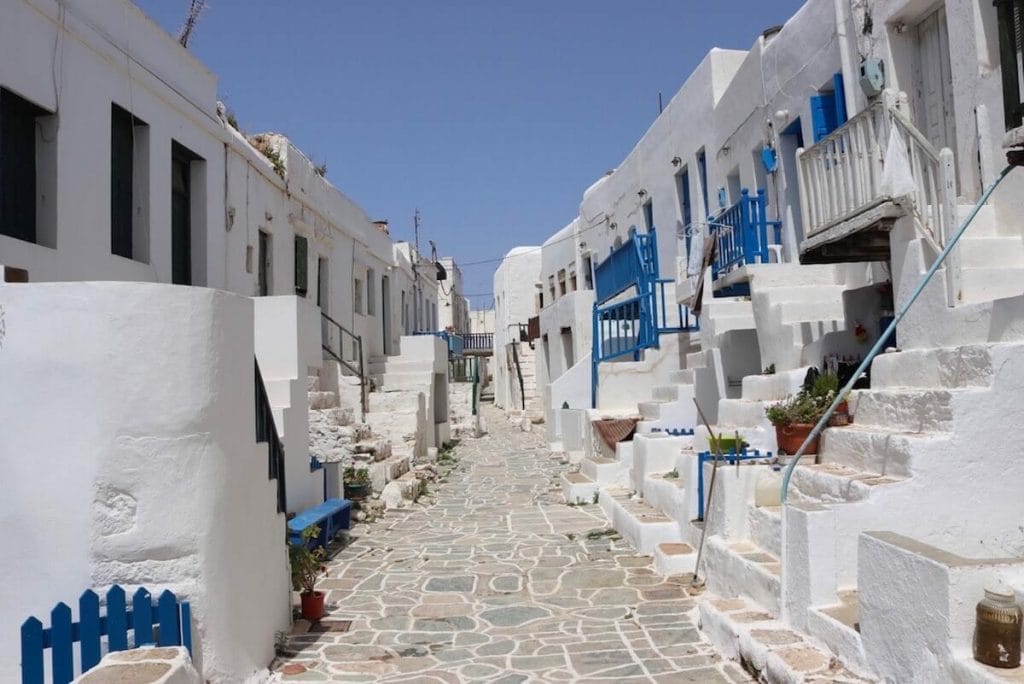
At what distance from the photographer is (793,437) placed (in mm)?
6730

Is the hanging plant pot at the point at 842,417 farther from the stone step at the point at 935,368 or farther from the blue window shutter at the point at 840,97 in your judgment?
the blue window shutter at the point at 840,97

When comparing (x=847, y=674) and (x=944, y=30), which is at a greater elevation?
(x=944, y=30)

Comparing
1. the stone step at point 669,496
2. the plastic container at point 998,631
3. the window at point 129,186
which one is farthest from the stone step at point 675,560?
the window at point 129,186

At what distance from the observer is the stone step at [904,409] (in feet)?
16.9

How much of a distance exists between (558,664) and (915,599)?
2.43m

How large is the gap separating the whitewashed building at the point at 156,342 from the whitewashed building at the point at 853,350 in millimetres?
3226

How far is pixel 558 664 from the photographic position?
536 cm

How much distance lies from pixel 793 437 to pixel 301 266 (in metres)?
10.7

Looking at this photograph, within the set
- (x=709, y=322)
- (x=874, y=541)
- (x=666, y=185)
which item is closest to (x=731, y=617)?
(x=874, y=541)

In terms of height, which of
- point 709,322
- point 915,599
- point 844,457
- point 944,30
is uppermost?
point 944,30

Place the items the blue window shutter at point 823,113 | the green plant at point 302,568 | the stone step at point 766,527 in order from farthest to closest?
1. the blue window shutter at point 823,113
2. the green plant at point 302,568
3. the stone step at point 766,527

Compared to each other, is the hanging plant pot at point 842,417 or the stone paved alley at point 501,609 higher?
the hanging plant pot at point 842,417

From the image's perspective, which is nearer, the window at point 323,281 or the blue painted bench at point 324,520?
the blue painted bench at point 324,520

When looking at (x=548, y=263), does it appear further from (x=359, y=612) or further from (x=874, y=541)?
(x=874, y=541)
